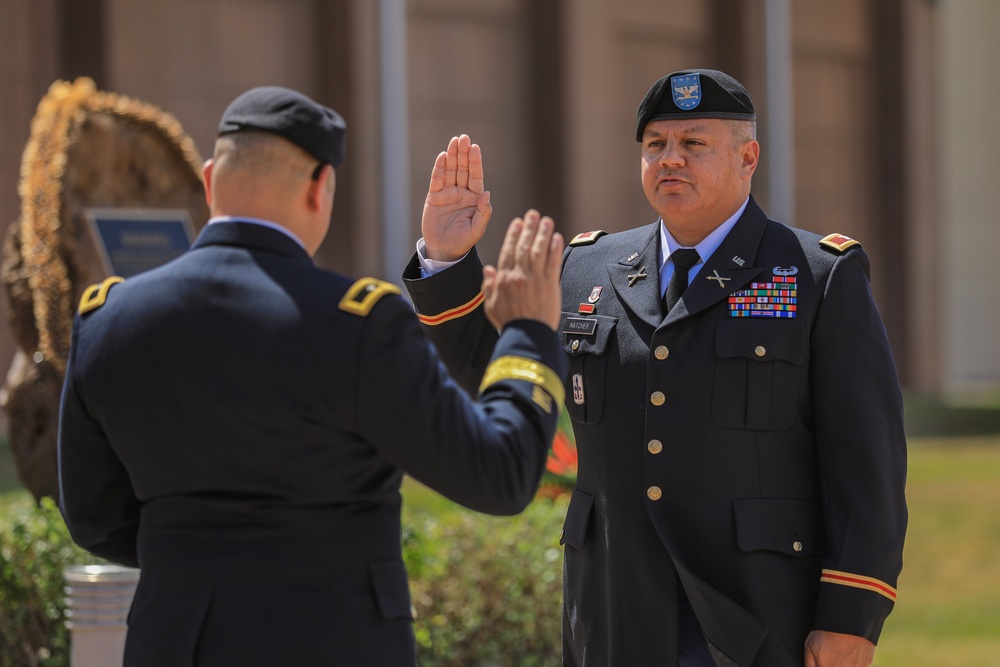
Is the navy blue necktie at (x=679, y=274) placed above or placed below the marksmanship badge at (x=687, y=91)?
below

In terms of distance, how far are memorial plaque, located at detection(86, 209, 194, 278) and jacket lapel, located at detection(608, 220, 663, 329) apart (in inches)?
112

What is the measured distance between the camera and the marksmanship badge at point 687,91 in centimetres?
291

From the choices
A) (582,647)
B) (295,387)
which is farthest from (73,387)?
(582,647)

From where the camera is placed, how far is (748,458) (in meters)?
2.81

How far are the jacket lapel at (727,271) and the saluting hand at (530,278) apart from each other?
658 mm

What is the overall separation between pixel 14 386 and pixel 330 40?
1033cm

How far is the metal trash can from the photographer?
390cm

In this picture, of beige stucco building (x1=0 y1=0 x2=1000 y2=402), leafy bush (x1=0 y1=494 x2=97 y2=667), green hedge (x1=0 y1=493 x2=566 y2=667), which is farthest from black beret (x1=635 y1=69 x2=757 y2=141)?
beige stucco building (x1=0 y1=0 x2=1000 y2=402)

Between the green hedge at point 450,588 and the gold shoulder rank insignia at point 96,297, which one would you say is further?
the green hedge at point 450,588

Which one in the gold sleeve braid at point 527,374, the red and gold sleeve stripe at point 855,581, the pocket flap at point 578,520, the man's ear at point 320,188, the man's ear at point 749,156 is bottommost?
the red and gold sleeve stripe at point 855,581

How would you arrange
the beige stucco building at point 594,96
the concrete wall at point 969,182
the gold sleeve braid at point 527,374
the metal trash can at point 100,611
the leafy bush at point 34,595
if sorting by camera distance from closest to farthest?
the gold sleeve braid at point 527,374, the metal trash can at point 100,611, the leafy bush at point 34,595, the beige stucco building at point 594,96, the concrete wall at point 969,182

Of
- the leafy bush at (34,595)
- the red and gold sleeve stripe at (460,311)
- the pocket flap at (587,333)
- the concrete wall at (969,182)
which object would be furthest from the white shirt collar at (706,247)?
the concrete wall at (969,182)

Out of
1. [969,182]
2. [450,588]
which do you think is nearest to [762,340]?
[450,588]

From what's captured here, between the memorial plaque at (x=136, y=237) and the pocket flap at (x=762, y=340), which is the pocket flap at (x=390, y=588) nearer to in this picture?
the pocket flap at (x=762, y=340)
